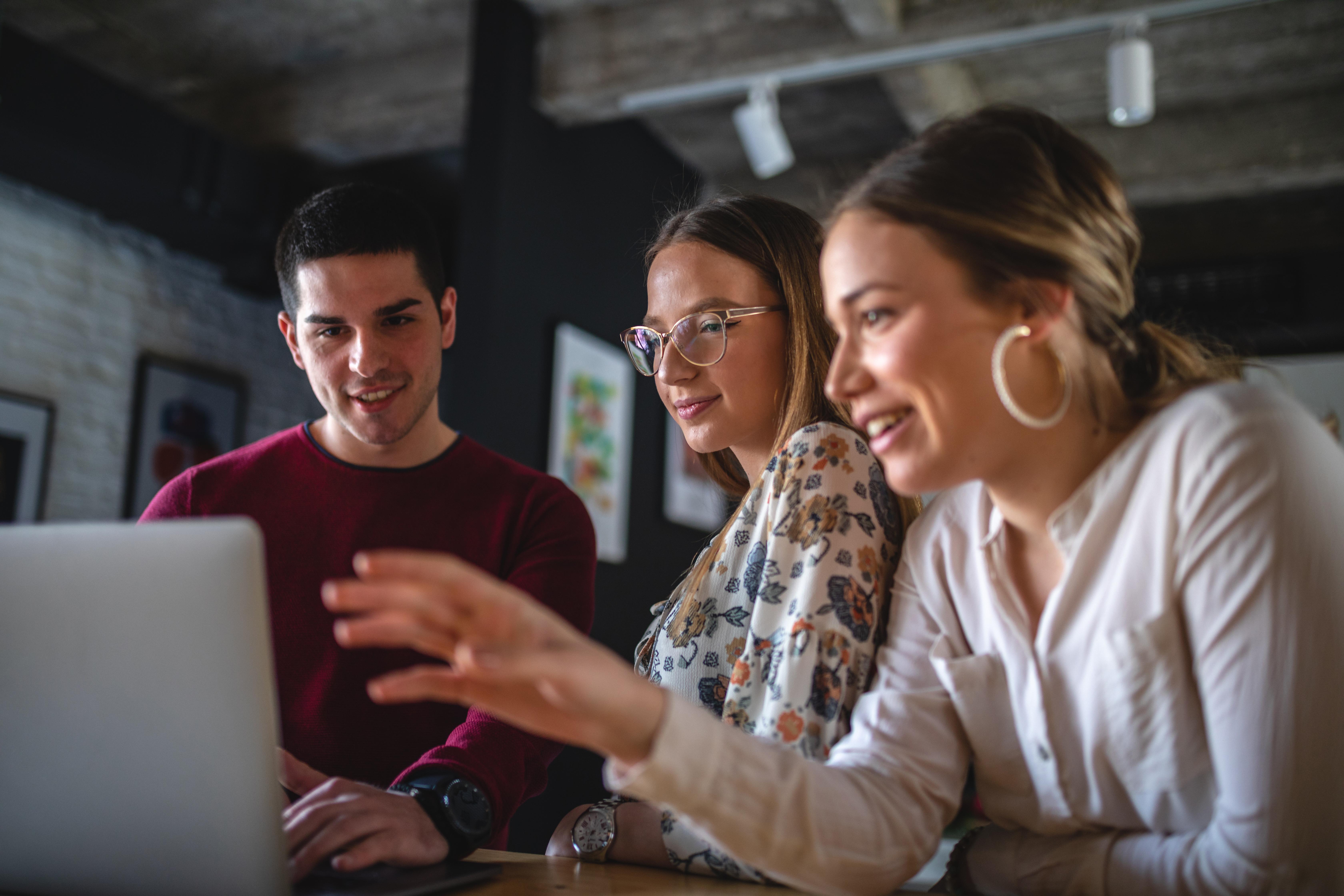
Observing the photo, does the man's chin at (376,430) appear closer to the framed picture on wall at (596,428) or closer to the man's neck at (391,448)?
the man's neck at (391,448)

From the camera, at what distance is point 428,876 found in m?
1.03

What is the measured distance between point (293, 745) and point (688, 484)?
3707mm

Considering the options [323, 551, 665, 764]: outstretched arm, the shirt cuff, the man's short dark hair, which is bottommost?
the shirt cuff

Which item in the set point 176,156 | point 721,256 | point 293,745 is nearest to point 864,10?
point 721,256

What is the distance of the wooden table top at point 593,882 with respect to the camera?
1.02 m

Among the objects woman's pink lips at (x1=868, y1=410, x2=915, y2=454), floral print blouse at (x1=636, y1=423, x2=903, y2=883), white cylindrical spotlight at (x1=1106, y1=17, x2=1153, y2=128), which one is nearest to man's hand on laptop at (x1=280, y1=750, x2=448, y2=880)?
floral print blouse at (x1=636, y1=423, x2=903, y2=883)

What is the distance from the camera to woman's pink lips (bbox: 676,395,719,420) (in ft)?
4.83

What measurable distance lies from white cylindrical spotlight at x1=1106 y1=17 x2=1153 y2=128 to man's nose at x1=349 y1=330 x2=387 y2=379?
262cm

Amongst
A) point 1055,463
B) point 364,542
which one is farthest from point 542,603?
point 1055,463

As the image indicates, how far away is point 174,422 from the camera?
471cm

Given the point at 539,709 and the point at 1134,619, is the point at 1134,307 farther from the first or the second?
the point at 539,709

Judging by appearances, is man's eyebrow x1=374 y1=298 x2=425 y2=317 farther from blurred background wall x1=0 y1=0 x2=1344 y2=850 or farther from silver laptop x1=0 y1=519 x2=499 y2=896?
blurred background wall x1=0 y1=0 x2=1344 y2=850

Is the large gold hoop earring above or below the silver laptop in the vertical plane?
above

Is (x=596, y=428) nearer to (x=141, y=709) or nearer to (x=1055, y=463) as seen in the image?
(x=1055, y=463)
